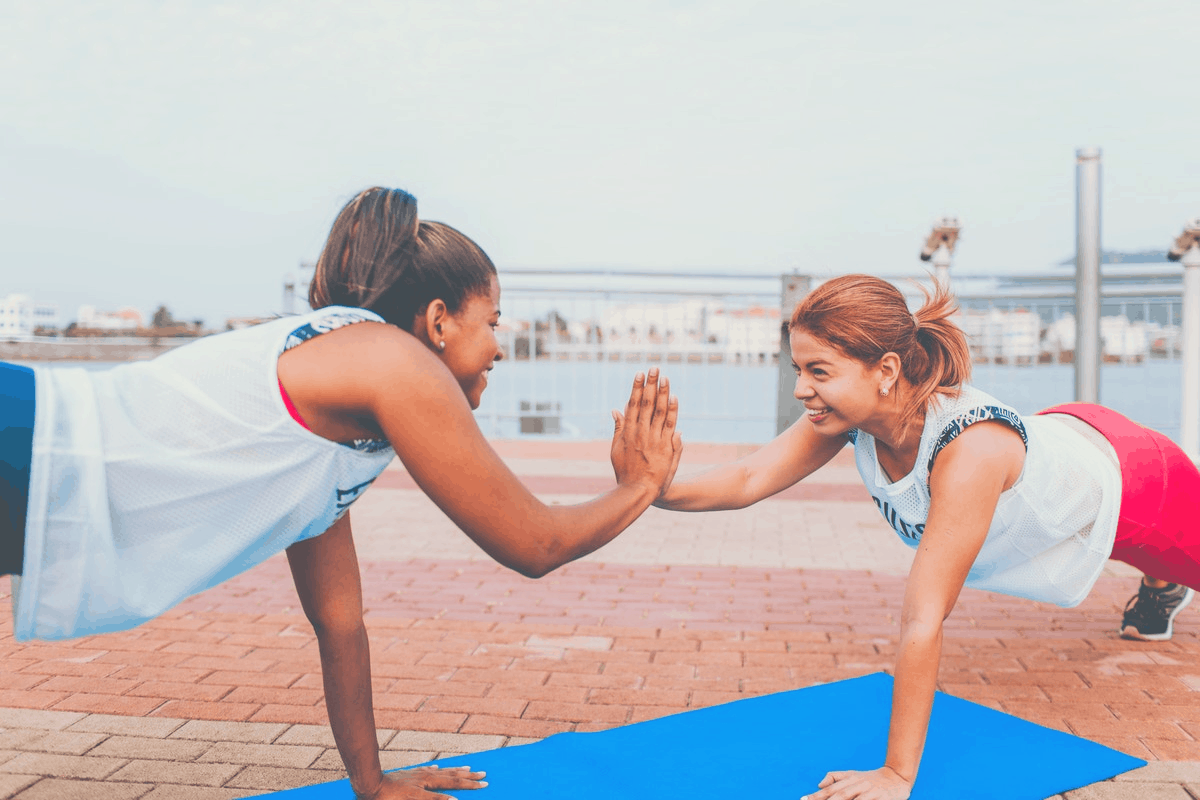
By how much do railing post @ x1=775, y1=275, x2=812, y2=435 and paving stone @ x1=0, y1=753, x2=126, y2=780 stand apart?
6882 millimetres

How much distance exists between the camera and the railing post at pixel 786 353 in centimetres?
877

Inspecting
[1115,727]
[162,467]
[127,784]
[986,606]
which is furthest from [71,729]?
[986,606]

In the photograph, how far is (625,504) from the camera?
7.27 feet

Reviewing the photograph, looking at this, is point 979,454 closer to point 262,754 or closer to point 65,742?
point 262,754

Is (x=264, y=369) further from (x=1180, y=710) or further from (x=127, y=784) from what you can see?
(x=1180, y=710)

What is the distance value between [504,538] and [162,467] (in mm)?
649

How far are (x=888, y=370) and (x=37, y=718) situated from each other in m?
2.78

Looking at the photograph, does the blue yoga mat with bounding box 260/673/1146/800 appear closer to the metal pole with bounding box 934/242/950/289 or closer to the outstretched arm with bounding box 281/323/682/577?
the outstretched arm with bounding box 281/323/682/577

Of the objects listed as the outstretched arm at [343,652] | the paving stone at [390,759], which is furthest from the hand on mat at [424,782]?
the paving stone at [390,759]

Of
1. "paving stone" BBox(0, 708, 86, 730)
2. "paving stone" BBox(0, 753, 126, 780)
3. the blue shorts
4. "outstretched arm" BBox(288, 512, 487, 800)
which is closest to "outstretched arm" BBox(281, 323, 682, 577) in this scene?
the blue shorts

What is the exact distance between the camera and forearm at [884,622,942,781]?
2.26m

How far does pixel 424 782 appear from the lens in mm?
2439

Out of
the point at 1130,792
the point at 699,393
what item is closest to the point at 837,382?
A: the point at 1130,792

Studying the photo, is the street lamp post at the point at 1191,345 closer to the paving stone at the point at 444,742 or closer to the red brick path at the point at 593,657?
the red brick path at the point at 593,657
